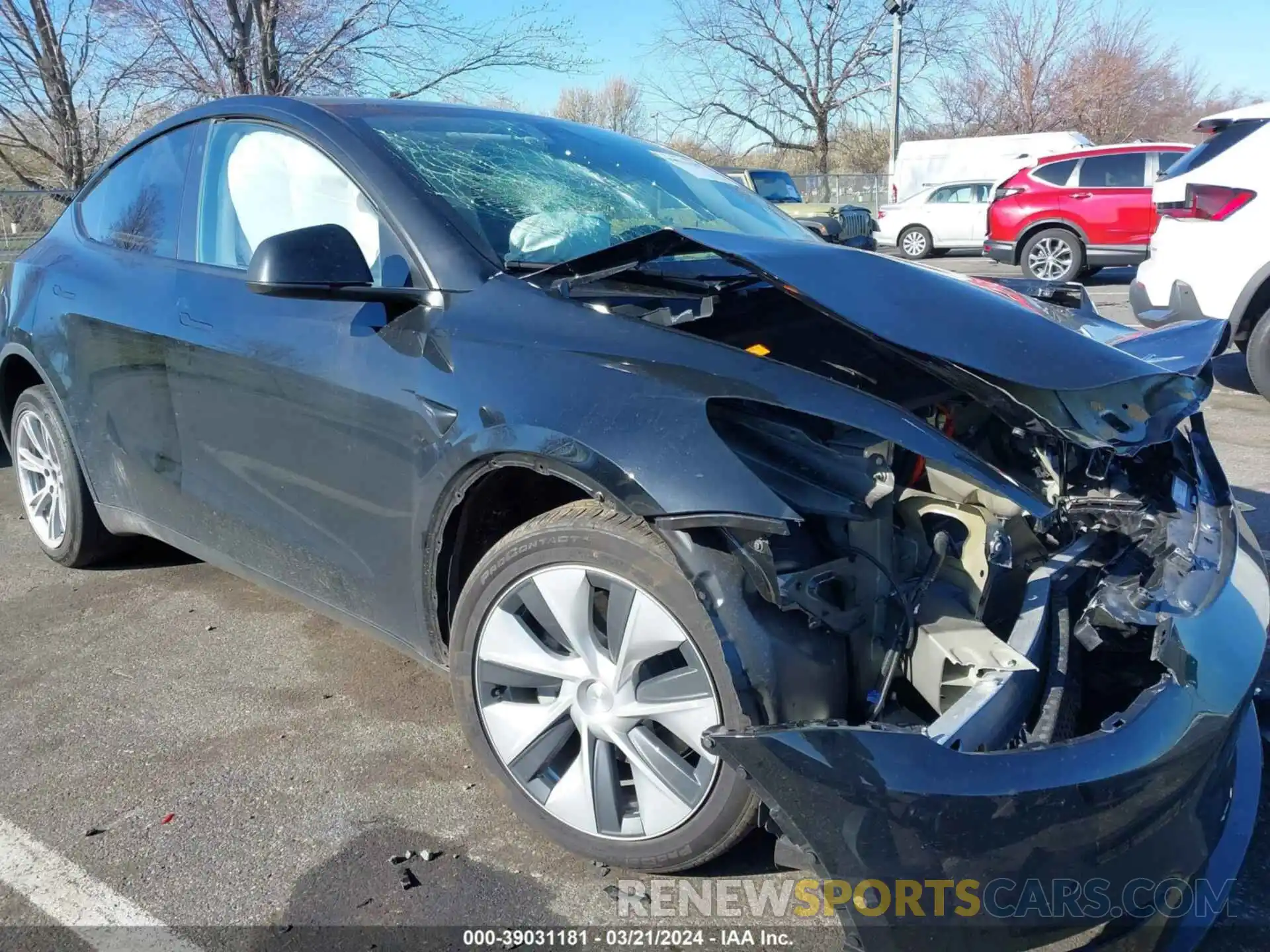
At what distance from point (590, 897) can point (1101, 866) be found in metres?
1.03

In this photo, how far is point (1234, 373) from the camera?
746 centimetres

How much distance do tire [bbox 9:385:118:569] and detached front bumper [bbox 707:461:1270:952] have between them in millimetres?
3080

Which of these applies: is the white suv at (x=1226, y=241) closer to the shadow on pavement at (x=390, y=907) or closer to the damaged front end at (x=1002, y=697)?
the damaged front end at (x=1002, y=697)

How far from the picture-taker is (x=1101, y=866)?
1.64 metres

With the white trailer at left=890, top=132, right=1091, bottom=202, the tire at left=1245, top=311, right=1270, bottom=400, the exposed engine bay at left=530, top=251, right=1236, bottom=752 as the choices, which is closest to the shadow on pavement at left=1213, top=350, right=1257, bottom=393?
the tire at left=1245, top=311, right=1270, bottom=400

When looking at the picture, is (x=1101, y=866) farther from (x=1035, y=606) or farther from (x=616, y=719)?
(x=616, y=719)

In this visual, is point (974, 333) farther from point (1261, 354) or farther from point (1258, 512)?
point (1261, 354)

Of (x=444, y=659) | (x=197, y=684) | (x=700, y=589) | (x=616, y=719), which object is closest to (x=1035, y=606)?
(x=700, y=589)

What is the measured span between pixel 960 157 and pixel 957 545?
971 inches

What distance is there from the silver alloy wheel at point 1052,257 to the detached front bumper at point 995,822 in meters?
13.4

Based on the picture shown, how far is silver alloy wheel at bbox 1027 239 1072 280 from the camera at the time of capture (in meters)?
13.9

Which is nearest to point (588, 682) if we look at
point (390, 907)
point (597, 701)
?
point (597, 701)

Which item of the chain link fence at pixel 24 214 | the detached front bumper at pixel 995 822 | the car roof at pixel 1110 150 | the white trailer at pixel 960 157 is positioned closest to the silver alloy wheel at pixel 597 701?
the detached front bumper at pixel 995 822

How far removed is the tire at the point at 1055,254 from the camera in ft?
45.3
